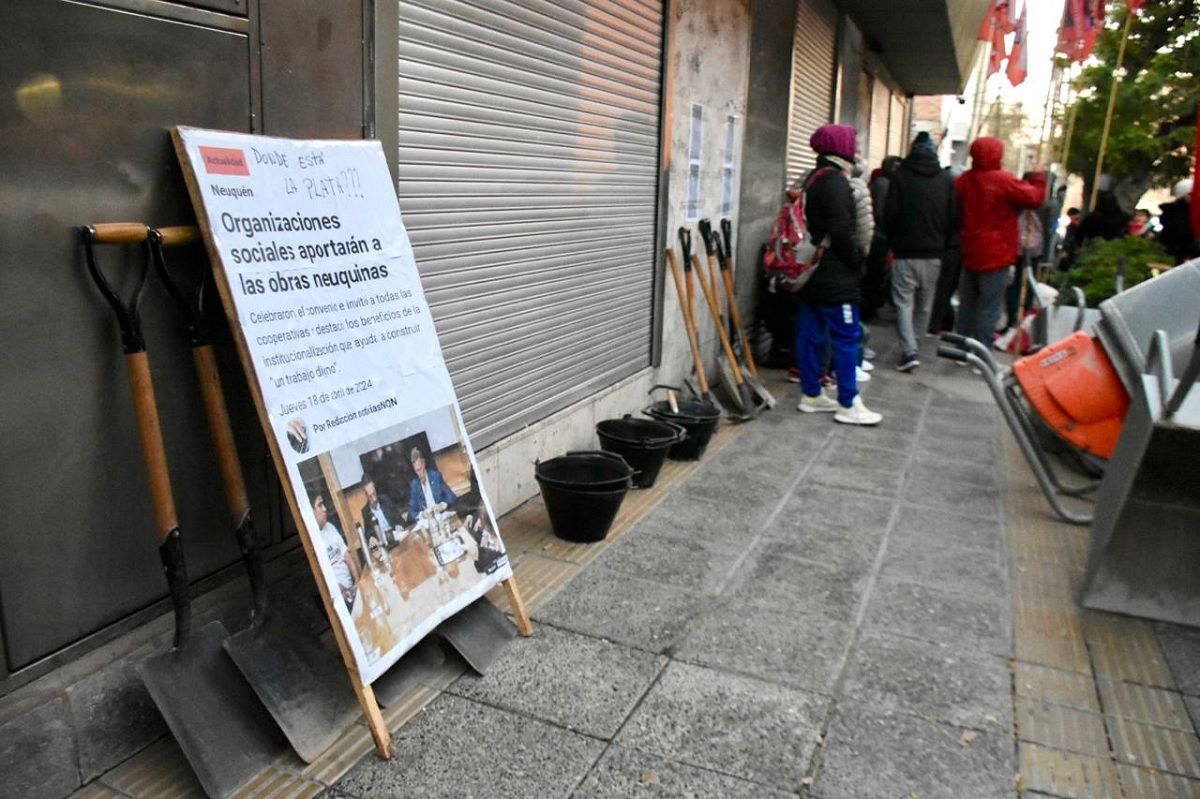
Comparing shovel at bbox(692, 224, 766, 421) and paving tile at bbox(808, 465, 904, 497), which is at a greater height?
shovel at bbox(692, 224, 766, 421)

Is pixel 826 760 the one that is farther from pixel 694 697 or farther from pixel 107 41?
pixel 107 41

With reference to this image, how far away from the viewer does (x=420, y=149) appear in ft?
12.9

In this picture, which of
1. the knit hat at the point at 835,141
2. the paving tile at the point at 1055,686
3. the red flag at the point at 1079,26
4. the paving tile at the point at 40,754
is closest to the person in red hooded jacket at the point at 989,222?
the knit hat at the point at 835,141

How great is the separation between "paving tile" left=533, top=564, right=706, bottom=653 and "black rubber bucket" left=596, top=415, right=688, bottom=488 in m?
1.05

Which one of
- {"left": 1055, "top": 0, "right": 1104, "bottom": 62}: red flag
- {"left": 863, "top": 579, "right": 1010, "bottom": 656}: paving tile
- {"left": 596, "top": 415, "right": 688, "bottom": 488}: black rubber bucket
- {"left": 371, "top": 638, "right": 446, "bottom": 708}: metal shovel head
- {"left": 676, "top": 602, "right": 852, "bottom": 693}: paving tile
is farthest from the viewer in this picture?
{"left": 1055, "top": 0, "right": 1104, "bottom": 62}: red flag

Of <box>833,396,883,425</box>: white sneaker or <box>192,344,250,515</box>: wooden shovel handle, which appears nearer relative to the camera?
<box>192,344,250,515</box>: wooden shovel handle

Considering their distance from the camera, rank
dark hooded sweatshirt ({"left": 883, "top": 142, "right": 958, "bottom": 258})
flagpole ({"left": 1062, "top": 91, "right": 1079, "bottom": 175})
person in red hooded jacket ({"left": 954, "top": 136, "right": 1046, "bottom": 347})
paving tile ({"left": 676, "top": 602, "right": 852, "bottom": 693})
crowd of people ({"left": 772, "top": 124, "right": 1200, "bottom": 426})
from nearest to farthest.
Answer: paving tile ({"left": 676, "top": 602, "right": 852, "bottom": 693}) → crowd of people ({"left": 772, "top": 124, "right": 1200, "bottom": 426}) → person in red hooded jacket ({"left": 954, "top": 136, "right": 1046, "bottom": 347}) → dark hooded sweatshirt ({"left": 883, "top": 142, "right": 958, "bottom": 258}) → flagpole ({"left": 1062, "top": 91, "right": 1079, "bottom": 175})

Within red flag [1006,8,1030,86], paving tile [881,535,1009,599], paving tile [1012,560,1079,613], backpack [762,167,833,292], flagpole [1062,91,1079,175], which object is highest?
red flag [1006,8,1030,86]

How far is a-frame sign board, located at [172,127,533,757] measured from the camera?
269 cm

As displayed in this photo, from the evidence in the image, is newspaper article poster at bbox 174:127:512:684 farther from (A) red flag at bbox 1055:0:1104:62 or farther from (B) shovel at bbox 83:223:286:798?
(A) red flag at bbox 1055:0:1104:62

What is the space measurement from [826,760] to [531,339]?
2.79 m

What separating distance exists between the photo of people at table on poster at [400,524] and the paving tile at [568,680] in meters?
0.32

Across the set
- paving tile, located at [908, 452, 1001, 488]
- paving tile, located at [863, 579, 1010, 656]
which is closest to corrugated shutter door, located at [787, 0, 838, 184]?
paving tile, located at [908, 452, 1001, 488]

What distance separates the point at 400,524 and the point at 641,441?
7.36 feet
